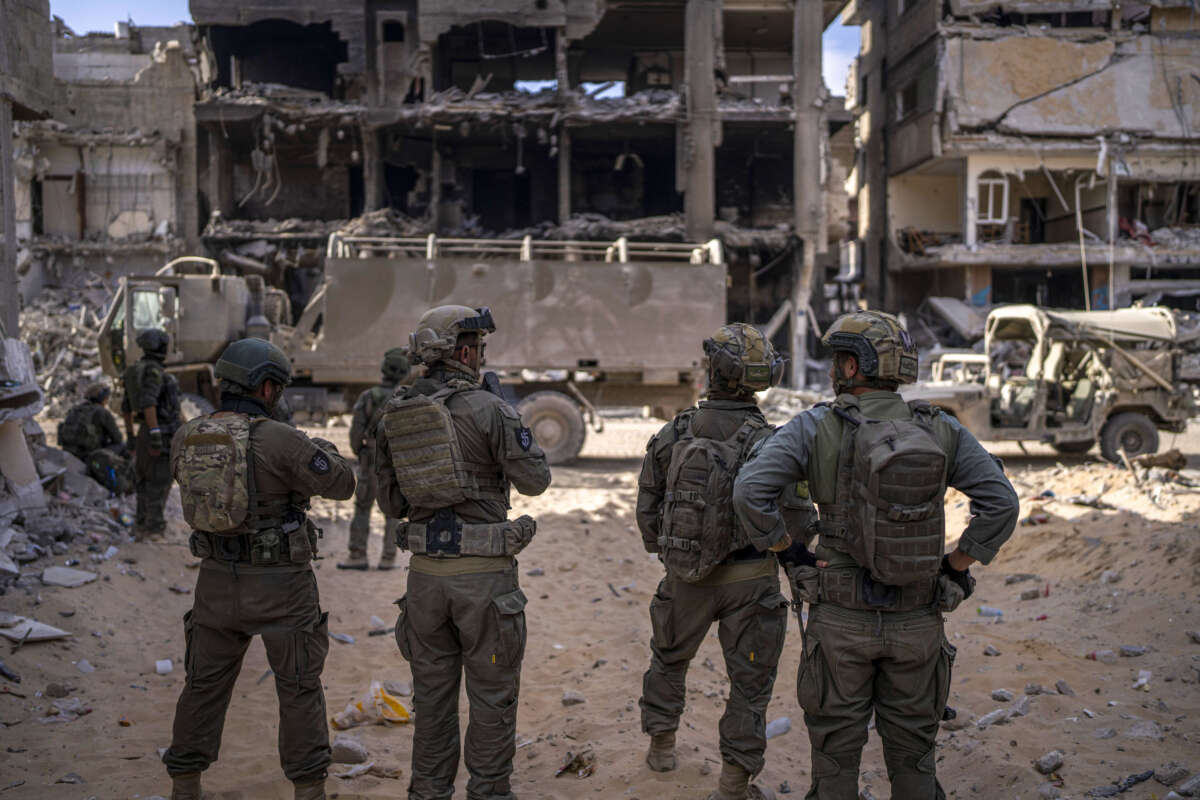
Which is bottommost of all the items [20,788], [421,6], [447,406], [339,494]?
[20,788]

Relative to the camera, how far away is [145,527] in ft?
23.7

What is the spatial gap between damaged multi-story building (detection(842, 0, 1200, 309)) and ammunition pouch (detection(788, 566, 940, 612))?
2063 cm

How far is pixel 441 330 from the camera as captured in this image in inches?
133

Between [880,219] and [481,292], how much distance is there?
56.1ft

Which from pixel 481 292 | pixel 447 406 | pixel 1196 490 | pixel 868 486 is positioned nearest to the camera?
pixel 868 486

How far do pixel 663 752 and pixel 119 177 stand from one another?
21393mm

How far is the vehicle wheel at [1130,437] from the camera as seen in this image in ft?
36.8

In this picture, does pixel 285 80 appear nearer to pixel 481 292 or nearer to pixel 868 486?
pixel 481 292

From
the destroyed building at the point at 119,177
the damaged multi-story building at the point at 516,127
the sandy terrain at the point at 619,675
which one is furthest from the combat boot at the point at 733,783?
the destroyed building at the point at 119,177

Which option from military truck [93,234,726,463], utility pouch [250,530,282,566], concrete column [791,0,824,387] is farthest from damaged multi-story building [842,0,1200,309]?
utility pouch [250,530,282,566]

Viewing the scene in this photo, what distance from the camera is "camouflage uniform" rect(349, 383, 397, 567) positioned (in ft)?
22.0

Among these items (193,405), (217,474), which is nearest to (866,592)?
(217,474)

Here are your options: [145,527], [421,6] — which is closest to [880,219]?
[421,6]

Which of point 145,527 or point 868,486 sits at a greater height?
point 868,486
